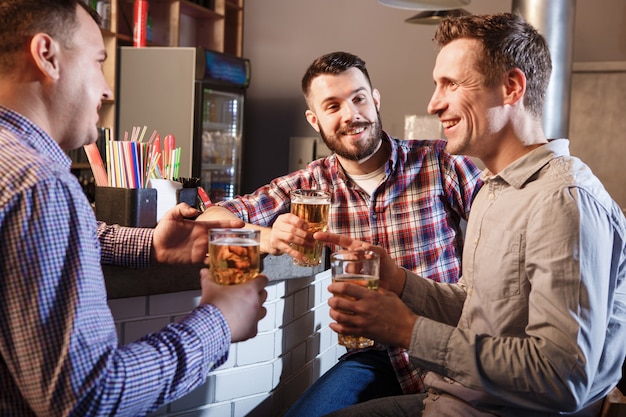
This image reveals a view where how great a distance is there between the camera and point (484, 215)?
5.50 feet

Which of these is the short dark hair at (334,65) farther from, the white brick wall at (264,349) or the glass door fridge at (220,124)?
the glass door fridge at (220,124)

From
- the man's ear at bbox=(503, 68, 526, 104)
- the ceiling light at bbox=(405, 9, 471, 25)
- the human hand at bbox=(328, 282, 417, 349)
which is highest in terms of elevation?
the ceiling light at bbox=(405, 9, 471, 25)

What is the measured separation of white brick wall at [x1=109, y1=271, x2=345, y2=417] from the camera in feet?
5.61

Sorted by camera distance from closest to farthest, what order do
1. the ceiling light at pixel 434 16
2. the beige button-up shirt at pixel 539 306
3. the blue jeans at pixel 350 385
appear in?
the beige button-up shirt at pixel 539 306
the blue jeans at pixel 350 385
the ceiling light at pixel 434 16

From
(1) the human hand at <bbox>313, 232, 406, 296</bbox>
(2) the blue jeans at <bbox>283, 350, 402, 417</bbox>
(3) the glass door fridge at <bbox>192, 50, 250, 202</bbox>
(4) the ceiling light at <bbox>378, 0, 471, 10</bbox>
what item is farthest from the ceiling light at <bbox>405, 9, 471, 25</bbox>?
(1) the human hand at <bbox>313, 232, 406, 296</bbox>

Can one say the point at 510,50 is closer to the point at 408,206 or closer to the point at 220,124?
the point at 408,206

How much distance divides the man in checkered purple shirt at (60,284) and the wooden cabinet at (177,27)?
4.25 meters

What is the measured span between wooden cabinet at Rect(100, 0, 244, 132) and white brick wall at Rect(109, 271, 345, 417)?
12.1 feet

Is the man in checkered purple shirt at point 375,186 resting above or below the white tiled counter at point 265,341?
above

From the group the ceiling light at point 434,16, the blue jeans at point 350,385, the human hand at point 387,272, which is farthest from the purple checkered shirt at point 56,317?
the ceiling light at point 434,16

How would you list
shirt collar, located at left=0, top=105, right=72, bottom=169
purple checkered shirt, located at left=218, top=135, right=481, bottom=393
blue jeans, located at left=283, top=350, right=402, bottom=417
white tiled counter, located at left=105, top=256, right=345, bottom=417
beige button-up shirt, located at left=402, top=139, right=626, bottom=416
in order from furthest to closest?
purple checkered shirt, located at left=218, top=135, right=481, bottom=393, blue jeans, located at left=283, top=350, right=402, bottom=417, white tiled counter, located at left=105, top=256, right=345, bottom=417, beige button-up shirt, located at left=402, top=139, right=626, bottom=416, shirt collar, located at left=0, top=105, right=72, bottom=169

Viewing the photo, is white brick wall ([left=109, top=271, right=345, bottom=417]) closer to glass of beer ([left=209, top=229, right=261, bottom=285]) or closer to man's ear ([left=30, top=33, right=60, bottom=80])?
glass of beer ([left=209, top=229, right=261, bottom=285])

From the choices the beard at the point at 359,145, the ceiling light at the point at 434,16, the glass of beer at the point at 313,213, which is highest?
the ceiling light at the point at 434,16

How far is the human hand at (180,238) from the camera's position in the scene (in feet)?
5.63
